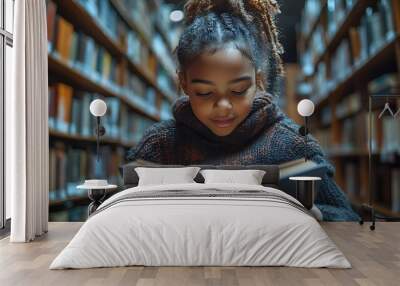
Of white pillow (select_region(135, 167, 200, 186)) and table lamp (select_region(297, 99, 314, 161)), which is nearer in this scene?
white pillow (select_region(135, 167, 200, 186))

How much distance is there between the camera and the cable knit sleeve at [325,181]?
16.7 feet

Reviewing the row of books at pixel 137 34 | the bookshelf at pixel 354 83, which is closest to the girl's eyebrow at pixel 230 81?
the row of books at pixel 137 34

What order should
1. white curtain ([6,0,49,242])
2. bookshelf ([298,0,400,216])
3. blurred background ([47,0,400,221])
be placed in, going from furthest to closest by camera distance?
blurred background ([47,0,400,221]), bookshelf ([298,0,400,216]), white curtain ([6,0,49,242])

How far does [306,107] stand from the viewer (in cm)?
498

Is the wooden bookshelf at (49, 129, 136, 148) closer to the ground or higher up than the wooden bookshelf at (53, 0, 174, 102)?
closer to the ground

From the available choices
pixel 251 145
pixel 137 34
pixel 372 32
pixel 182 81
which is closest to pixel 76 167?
pixel 182 81

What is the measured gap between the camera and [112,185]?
4898 mm

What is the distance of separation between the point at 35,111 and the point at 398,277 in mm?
2973

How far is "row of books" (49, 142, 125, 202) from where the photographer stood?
491cm

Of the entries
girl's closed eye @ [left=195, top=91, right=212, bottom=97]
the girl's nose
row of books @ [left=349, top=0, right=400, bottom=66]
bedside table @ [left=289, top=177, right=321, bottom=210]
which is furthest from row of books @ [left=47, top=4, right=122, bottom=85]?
row of books @ [left=349, top=0, right=400, bottom=66]

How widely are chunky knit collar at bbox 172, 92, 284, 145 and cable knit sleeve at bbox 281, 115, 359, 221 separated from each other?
0.52 feet

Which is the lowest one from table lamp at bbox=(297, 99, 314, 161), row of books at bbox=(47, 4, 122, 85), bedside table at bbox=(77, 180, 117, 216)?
bedside table at bbox=(77, 180, 117, 216)

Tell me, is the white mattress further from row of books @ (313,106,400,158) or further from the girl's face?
the girl's face

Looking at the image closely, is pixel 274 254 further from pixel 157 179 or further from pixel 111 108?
pixel 111 108
